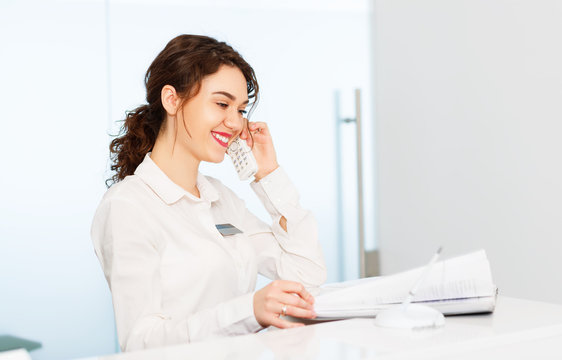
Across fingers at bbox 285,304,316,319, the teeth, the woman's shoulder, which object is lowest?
fingers at bbox 285,304,316,319

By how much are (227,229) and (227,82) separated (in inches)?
18.4

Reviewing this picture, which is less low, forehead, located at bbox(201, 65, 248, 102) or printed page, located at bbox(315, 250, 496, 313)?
forehead, located at bbox(201, 65, 248, 102)

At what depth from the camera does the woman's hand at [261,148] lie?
2.39m

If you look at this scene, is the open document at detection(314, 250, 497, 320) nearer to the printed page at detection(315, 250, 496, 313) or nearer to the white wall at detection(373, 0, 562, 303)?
the printed page at detection(315, 250, 496, 313)

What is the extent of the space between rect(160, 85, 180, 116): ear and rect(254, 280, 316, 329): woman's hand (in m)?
0.84

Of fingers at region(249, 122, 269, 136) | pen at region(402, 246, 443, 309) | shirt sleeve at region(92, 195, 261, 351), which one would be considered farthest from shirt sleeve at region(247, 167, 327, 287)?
pen at region(402, 246, 443, 309)

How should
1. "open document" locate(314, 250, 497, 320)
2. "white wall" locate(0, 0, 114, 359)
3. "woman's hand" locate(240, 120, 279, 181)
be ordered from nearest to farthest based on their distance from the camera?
"open document" locate(314, 250, 497, 320) → "woman's hand" locate(240, 120, 279, 181) → "white wall" locate(0, 0, 114, 359)

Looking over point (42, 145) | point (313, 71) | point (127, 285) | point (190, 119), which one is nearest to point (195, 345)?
point (127, 285)

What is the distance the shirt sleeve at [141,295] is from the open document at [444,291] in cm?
20

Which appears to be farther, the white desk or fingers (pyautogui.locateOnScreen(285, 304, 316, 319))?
fingers (pyautogui.locateOnScreen(285, 304, 316, 319))

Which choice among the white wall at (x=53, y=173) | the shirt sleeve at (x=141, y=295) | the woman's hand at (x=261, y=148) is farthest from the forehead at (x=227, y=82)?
the white wall at (x=53, y=173)

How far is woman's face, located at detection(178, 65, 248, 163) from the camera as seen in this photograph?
2.09 m

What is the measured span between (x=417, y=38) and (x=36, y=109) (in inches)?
Answer: 79.2

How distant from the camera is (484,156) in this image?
334cm
